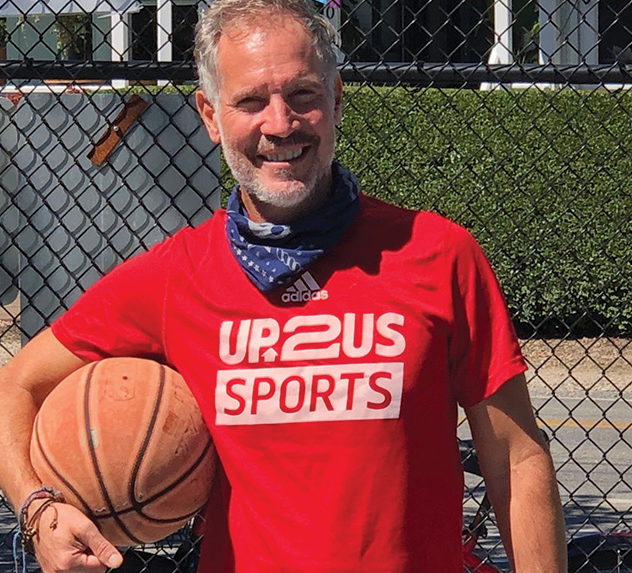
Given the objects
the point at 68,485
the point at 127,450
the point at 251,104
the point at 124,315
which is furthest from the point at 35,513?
the point at 251,104

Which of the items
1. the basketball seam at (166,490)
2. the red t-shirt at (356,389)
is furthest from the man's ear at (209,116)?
the basketball seam at (166,490)

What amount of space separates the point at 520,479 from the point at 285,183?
698 millimetres

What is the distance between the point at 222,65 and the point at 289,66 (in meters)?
0.15

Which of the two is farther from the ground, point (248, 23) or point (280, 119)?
point (248, 23)

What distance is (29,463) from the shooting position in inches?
94.1

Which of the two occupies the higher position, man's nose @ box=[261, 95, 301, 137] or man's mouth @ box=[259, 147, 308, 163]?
man's nose @ box=[261, 95, 301, 137]

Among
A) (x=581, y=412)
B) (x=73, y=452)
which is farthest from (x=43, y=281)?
(x=581, y=412)

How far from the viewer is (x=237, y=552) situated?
2.30 meters

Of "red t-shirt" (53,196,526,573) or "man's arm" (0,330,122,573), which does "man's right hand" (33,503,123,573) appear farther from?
"red t-shirt" (53,196,526,573)

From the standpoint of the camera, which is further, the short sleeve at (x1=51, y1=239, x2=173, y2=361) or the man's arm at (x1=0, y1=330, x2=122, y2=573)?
the short sleeve at (x1=51, y1=239, x2=173, y2=361)

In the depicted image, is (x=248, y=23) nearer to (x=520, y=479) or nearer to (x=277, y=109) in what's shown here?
(x=277, y=109)

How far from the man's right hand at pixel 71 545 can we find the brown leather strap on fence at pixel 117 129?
90.6 inches

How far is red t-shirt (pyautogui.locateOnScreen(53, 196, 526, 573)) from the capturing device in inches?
86.4

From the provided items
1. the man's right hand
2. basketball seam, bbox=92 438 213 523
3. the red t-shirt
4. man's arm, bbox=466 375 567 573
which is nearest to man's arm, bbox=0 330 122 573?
the man's right hand
